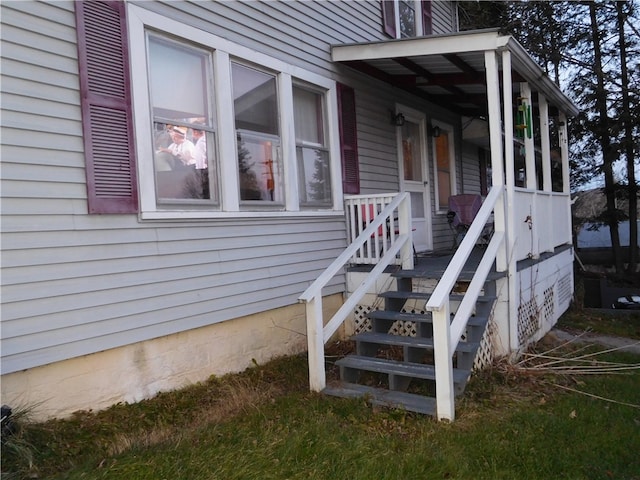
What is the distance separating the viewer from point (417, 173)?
27.1ft

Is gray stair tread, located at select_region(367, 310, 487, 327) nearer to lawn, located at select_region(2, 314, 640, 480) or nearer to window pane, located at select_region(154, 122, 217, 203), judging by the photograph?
lawn, located at select_region(2, 314, 640, 480)

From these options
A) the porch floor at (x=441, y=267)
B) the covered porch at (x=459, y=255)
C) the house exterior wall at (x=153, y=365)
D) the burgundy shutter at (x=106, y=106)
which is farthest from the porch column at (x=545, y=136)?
the burgundy shutter at (x=106, y=106)

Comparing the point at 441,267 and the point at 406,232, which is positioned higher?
the point at 406,232

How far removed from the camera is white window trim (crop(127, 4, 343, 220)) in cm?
397

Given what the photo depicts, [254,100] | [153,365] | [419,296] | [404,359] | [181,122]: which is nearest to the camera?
[153,365]

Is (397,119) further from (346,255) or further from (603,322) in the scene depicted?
(603,322)

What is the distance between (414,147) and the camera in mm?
8258

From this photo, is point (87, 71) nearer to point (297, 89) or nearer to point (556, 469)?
point (297, 89)

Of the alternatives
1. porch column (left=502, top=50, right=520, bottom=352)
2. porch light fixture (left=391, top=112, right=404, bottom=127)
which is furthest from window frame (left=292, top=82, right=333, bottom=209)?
porch column (left=502, top=50, right=520, bottom=352)

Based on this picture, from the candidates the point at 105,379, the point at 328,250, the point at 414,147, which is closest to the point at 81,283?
the point at 105,379

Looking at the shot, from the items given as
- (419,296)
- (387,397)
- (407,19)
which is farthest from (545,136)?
(387,397)

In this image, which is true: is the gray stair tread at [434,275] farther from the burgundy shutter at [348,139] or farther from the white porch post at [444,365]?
the white porch post at [444,365]

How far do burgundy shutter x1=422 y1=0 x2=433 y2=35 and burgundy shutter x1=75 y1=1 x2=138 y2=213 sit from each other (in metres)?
6.23

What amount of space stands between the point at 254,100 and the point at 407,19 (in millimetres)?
4500
